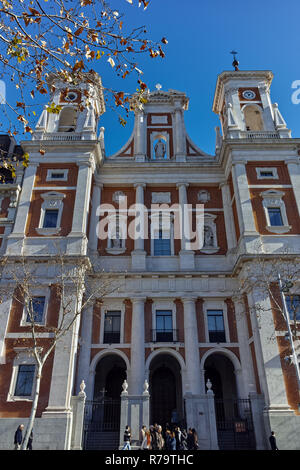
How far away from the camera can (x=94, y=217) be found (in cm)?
2572

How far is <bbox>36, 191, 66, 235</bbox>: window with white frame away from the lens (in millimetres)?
23641

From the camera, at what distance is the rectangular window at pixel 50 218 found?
2380 cm

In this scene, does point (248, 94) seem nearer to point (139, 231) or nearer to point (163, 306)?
point (139, 231)

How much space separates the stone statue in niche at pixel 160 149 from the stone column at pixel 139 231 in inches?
162

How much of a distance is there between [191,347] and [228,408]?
4421 millimetres

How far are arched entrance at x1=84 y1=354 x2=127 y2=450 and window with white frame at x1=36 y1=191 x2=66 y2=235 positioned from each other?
9157mm

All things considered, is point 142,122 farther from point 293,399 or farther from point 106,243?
point 293,399

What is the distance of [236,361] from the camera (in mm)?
21016

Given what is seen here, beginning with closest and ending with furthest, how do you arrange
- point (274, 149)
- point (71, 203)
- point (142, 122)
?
point (71, 203) < point (274, 149) < point (142, 122)

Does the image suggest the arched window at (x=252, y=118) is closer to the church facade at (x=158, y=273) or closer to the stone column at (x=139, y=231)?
the church facade at (x=158, y=273)

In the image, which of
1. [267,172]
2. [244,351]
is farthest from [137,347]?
[267,172]

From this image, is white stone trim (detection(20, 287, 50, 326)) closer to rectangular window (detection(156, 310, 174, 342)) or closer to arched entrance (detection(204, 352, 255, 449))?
rectangular window (detection(156, 310, 174, 342))
